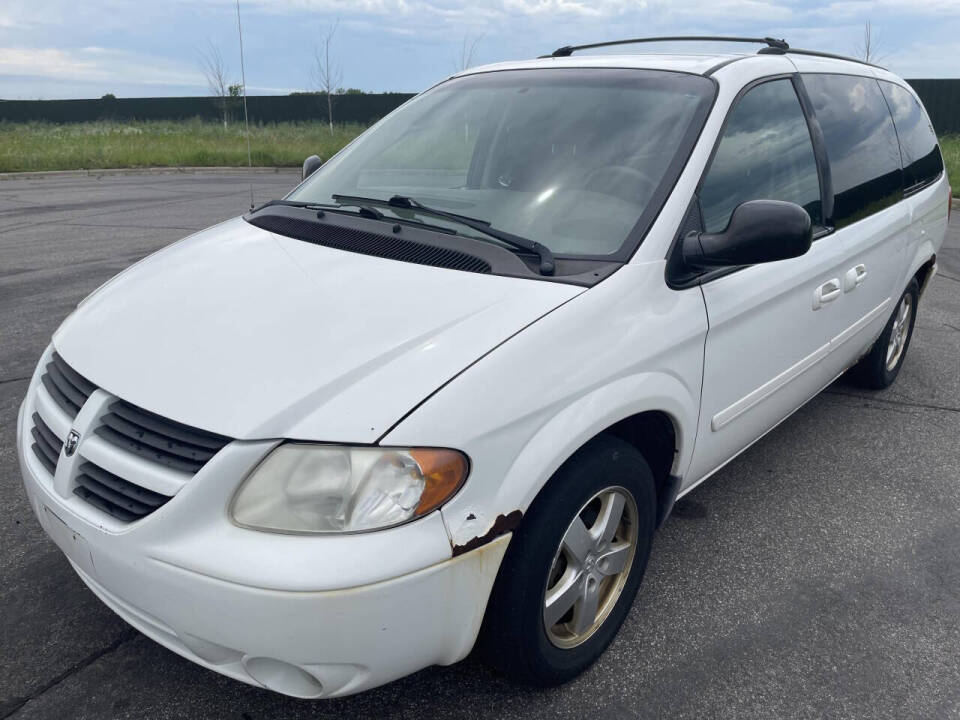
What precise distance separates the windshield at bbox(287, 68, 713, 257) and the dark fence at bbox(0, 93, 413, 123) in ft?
97.6

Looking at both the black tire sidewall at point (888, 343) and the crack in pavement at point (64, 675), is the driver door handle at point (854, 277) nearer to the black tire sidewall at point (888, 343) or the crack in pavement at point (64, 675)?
the black tire sidewall at point (888, 343)

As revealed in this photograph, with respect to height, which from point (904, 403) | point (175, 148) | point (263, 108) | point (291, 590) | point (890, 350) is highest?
point (291, 590)

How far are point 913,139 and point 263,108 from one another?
1344 inches

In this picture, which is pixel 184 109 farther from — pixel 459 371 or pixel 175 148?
pixel 459 371

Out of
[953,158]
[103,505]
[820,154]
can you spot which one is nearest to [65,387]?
[103,505]

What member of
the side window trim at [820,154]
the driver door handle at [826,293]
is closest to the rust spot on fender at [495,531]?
the driver door handle at [826,293]

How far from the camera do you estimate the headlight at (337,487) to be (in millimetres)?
1769

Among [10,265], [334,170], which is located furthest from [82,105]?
[334,170]

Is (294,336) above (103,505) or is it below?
above

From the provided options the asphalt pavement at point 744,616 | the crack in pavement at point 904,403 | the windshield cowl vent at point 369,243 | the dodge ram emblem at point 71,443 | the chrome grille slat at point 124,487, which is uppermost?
the windshield cowl vent at point 369,243

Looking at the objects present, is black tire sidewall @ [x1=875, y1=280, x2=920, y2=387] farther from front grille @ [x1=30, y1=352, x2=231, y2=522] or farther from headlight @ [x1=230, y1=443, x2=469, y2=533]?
front grille @ [x1=30, y1=352, x2=231, y2=522]

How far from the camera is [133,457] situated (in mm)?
1918

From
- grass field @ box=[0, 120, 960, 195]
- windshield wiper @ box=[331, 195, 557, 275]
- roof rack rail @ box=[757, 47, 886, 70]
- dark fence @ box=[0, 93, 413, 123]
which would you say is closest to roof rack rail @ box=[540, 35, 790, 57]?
roof rack rail @ box=[757, 47, 886, 70]

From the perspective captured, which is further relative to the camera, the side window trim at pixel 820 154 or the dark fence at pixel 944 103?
the dark fence at pixel 944 103
